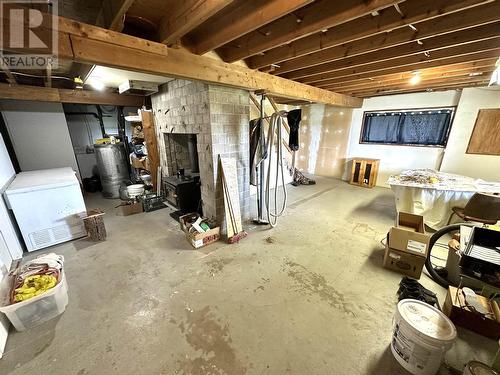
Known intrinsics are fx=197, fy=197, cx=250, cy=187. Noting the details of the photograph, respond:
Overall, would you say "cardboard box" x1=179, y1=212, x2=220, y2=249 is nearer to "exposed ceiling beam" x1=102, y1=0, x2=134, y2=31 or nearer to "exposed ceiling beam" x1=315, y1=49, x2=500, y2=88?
"exposed ceiling beam" x1=102, y1=0, x2=134, y2=31

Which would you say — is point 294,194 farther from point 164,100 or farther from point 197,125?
point 164,100

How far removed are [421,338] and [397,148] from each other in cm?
523

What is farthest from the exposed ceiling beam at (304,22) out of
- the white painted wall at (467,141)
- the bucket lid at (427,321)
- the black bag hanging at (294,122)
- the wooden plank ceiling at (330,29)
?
the white painted wall at (467,141)

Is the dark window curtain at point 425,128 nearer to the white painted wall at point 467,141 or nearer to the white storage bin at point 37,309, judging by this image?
the white painted wall at point 467,141

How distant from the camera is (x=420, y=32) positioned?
1.83 m

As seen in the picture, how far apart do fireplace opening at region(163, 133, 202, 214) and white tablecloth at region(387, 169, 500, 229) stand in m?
3.56

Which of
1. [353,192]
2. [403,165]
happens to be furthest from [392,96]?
[353,192]

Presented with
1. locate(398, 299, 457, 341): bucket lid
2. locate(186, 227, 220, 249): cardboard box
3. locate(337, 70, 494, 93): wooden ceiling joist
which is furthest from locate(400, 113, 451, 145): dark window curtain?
locate(186, 227, 220, 249): cardboard box

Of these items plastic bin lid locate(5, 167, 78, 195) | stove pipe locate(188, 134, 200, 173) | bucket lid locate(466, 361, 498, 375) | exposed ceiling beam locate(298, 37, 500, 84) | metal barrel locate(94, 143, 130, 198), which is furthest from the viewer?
metal barrel locate(94, 143, 130, 198)

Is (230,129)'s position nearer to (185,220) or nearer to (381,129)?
(185,220)

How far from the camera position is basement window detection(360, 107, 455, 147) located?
4.50 metres

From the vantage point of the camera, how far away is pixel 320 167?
6.74 m

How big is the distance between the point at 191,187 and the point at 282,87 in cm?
236

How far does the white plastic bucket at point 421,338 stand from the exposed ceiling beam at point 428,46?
2.51 meters
